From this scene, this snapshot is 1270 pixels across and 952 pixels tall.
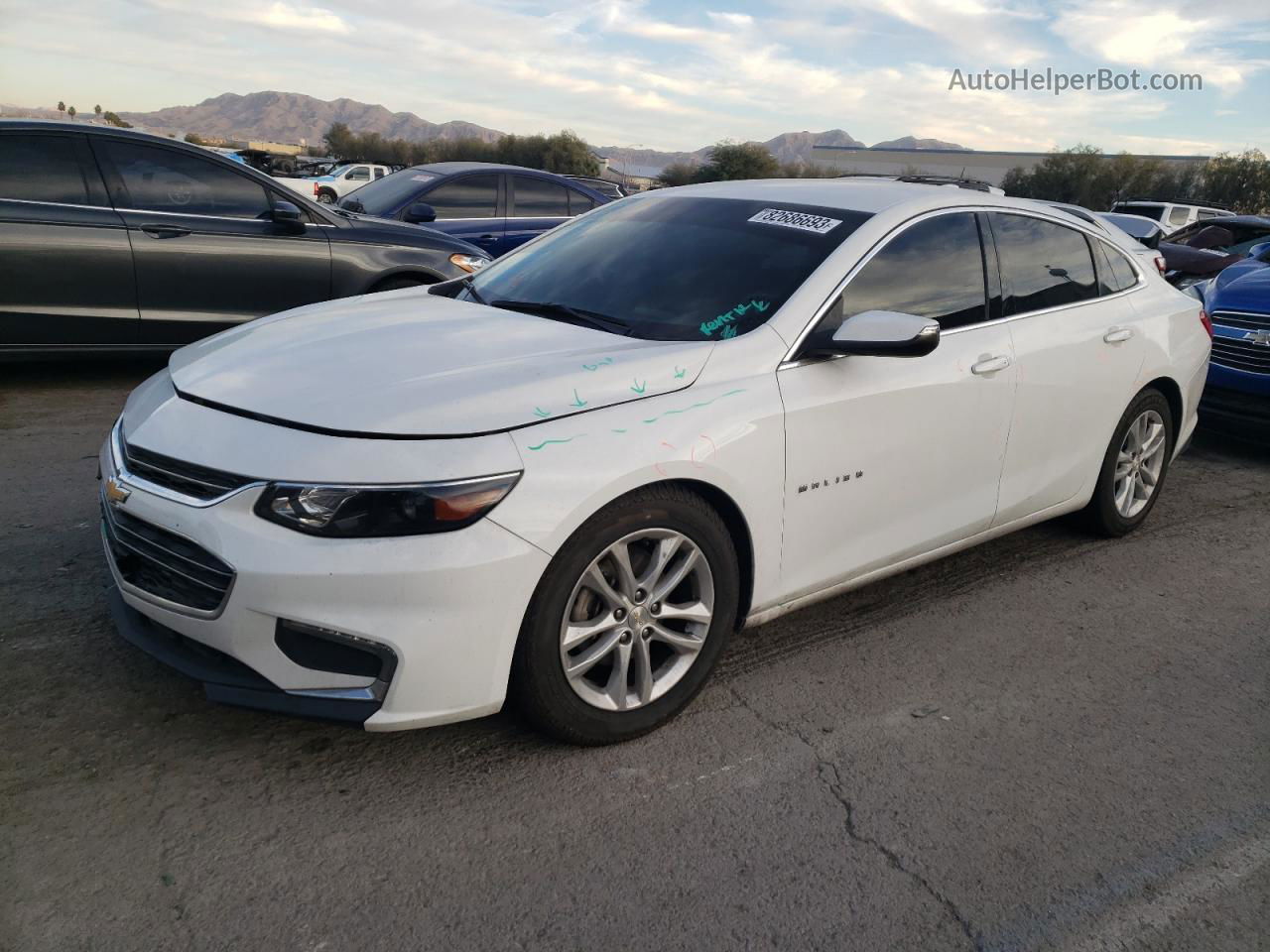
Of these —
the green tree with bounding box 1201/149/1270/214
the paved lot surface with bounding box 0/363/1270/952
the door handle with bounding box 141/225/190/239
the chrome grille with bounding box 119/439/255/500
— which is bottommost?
the paved lot surface with bounding box 0/363/1270/952

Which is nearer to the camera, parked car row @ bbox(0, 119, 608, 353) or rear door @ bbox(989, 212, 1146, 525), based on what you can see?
rear door @ bbox(989, 212, 1146, 525)

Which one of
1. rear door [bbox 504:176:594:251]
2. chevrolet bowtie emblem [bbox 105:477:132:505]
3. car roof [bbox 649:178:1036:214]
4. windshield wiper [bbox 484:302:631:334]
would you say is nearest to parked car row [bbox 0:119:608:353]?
rear door [bbox 504:176:594:251]

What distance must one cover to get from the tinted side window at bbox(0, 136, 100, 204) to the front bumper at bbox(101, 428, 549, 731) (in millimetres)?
4405

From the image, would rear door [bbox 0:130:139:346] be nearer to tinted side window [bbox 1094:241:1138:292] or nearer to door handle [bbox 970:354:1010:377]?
door handle [bbox 970:354:1010:377]

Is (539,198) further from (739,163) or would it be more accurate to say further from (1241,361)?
(739,163)

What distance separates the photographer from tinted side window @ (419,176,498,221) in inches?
378

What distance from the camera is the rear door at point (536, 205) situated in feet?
32.7

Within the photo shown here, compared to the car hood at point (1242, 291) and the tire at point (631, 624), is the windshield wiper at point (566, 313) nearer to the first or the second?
the tire at point (631, 624)

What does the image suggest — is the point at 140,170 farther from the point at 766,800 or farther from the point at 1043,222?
the point at 766,800

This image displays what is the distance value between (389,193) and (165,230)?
11.7 feet

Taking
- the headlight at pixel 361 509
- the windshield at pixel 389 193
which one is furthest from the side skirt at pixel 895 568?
the windshield at pixel 389 193

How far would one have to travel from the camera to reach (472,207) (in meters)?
9.80

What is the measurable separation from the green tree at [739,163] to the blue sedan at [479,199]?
4576 centimetres

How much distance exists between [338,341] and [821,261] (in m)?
1.60
